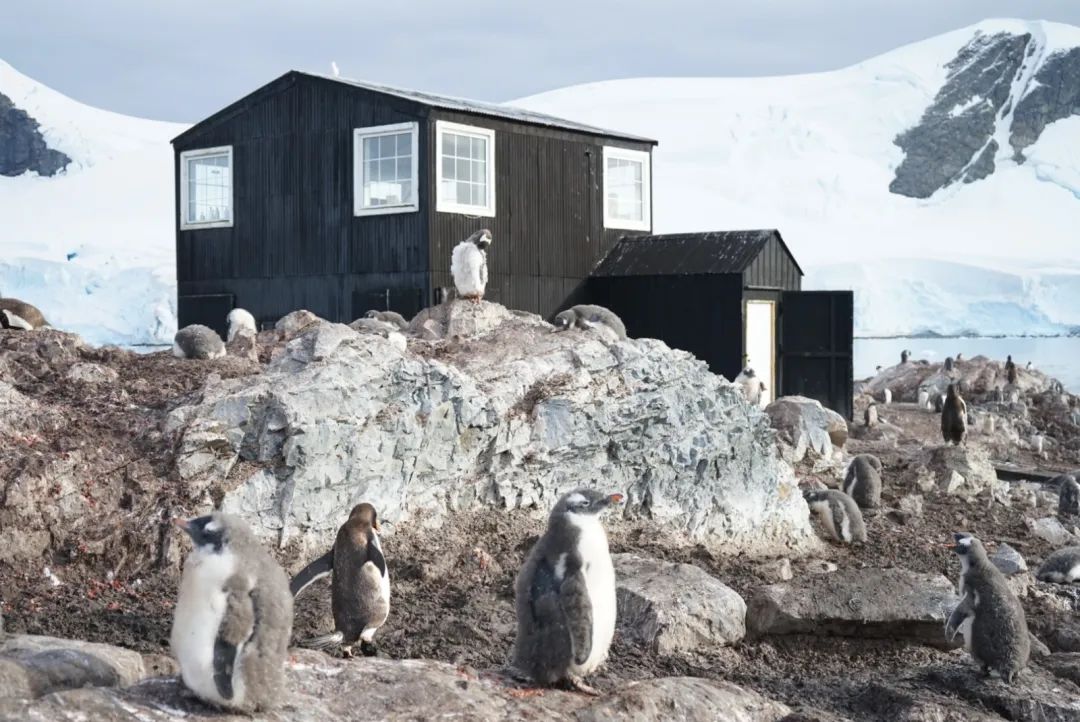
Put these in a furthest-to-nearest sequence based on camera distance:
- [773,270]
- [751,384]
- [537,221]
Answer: [773,270] → [537,221] → [751,384]

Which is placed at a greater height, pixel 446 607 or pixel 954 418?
pixel 954 418

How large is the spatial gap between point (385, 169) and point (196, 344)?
321 inches

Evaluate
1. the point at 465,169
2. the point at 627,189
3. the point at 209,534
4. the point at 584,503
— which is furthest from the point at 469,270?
the point at 209,534

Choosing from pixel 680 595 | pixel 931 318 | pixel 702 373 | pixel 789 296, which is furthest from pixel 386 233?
pixel 931 318

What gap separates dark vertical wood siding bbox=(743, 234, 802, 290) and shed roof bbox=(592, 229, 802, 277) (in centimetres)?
9

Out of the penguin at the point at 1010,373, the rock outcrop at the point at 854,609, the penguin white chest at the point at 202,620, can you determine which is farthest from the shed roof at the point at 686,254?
the penguin white chest at the point at 202,620

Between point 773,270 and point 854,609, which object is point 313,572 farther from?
point 773,270

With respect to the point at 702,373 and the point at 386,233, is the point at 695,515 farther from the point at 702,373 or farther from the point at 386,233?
the point at 386,233

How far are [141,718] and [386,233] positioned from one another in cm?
1471

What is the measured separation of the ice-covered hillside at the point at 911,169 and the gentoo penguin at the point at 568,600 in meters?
56.4

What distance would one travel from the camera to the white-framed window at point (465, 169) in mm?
18906

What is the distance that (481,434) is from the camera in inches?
402

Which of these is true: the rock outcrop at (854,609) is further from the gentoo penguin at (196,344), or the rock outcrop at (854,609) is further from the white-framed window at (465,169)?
the white-framed window at (465,169)

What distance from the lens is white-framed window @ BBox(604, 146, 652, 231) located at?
72.4 ft
